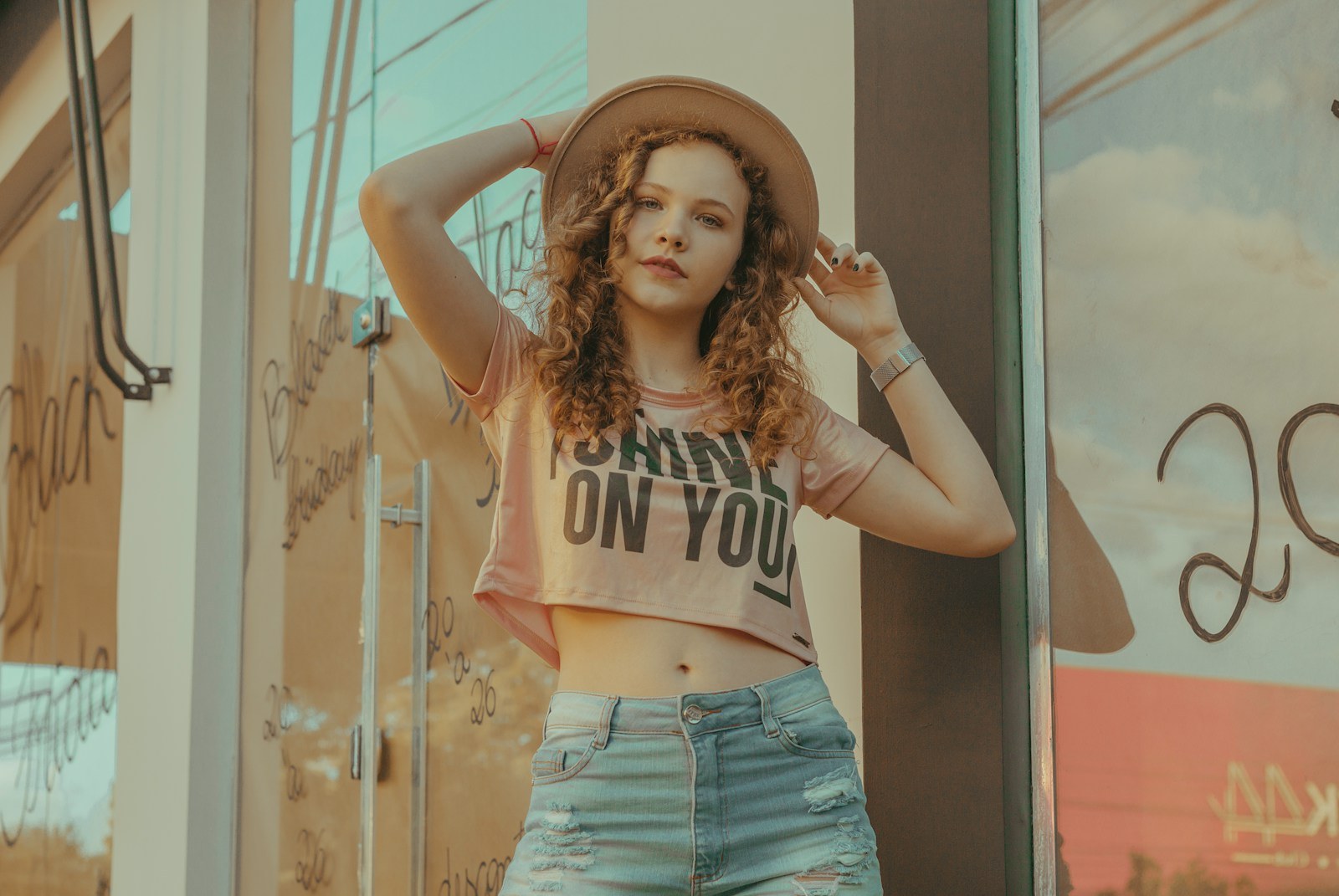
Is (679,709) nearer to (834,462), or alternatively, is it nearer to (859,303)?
(834,462)

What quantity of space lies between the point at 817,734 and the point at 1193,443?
73cm

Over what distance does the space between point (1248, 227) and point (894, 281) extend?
1.85 ft

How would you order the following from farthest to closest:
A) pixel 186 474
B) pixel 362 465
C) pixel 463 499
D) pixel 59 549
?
pixel 59 549 < pixel 186 474 < pixel 362 465 < pixel 463 499

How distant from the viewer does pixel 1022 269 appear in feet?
7.93

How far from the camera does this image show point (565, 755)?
183 centimetres

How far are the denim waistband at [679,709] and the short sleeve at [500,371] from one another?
433 mm

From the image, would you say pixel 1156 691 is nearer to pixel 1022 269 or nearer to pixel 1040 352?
pixel 1040 352

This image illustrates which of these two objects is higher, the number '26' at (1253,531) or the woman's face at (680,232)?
A: the woman's face at (680,232)

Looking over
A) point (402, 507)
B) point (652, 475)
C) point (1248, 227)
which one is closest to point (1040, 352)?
point (1248, 227)

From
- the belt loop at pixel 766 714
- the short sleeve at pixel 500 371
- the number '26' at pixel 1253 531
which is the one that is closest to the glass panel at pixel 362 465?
the short sleeve at pixel 500 371

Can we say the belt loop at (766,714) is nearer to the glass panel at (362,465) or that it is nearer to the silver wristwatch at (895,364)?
the silver wristwatch at (895,364)

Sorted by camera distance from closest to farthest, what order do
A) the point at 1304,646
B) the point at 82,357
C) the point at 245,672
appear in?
the point at 1304,646, the point at 245,672, the point at 82,357

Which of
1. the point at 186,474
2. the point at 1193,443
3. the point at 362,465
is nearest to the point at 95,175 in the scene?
the point at 186,474

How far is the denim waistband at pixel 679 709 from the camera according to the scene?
181cm
